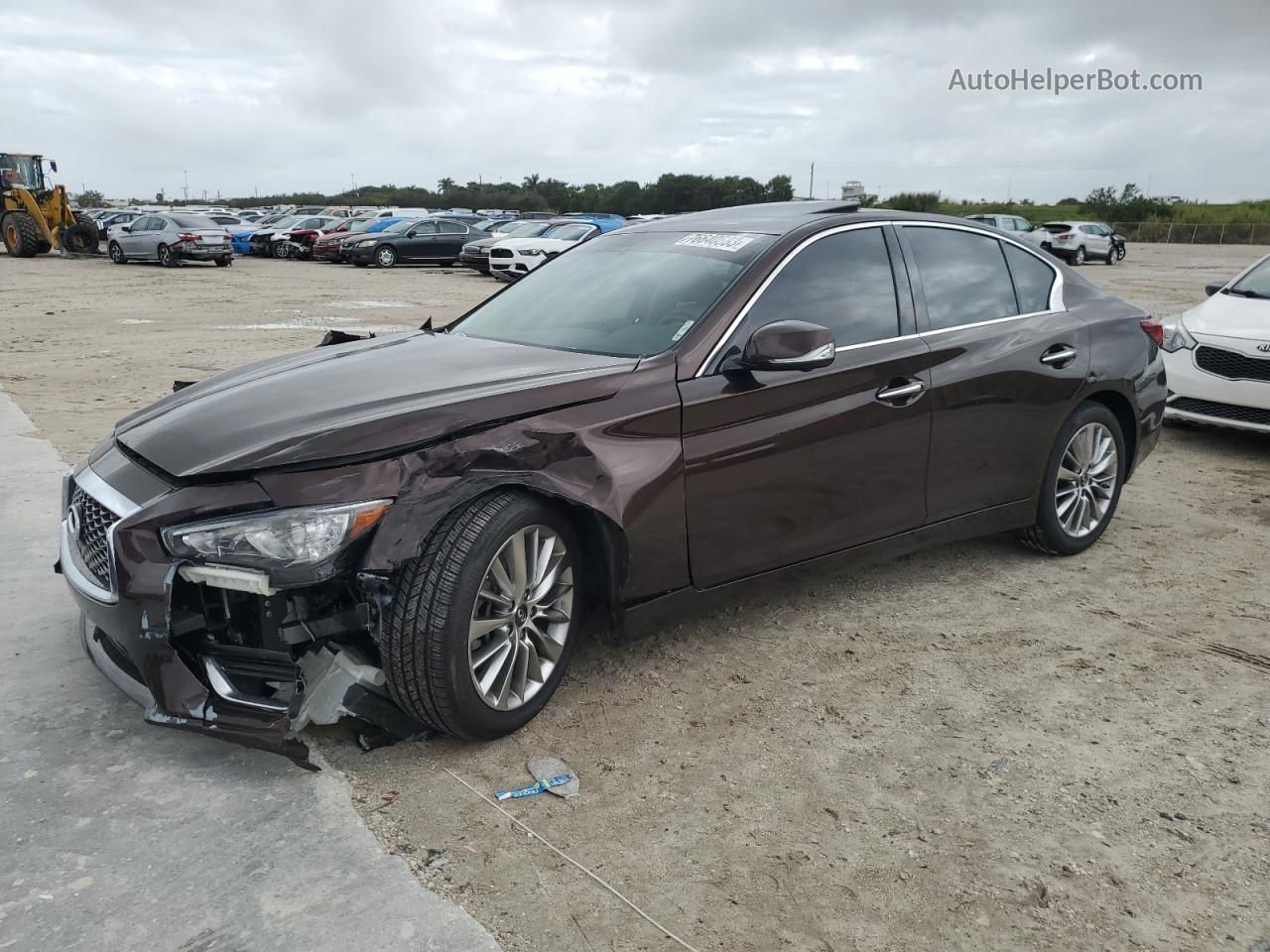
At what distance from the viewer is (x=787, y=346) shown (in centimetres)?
354

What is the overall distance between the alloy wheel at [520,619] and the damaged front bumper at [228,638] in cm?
30

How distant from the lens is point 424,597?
294cm

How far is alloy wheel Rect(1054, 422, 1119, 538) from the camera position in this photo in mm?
4988

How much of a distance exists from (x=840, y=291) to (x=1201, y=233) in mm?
55889

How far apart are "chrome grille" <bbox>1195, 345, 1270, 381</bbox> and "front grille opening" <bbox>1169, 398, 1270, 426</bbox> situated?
0.22 m

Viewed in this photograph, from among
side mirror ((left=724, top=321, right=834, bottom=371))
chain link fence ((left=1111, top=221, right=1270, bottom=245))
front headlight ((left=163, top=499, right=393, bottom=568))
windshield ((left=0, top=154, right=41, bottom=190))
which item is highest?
windshield ((left=0, top=154, right=41, bottom=190))

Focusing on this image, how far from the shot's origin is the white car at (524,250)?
24.9m

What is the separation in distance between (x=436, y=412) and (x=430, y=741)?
1036 mm

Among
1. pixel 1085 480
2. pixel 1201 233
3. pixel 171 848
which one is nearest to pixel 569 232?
pixel 1085 480

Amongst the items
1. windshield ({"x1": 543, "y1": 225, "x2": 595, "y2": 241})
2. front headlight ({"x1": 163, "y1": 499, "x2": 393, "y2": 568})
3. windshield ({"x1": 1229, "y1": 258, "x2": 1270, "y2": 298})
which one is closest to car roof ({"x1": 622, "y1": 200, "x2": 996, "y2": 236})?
front headlight ({"x1": 163, "y1": 499, "x2": 393, "y2": 568})

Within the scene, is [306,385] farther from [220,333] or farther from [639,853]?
[220,333]

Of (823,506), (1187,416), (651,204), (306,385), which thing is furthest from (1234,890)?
(651,204)

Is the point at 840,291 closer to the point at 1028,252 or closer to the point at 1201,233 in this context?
the point at 1028,252

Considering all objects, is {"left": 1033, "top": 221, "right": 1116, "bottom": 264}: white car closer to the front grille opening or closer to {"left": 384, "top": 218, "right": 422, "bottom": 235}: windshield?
{"left": 384, "top": 218, "right": 422, "bottom": 235}: windshield
